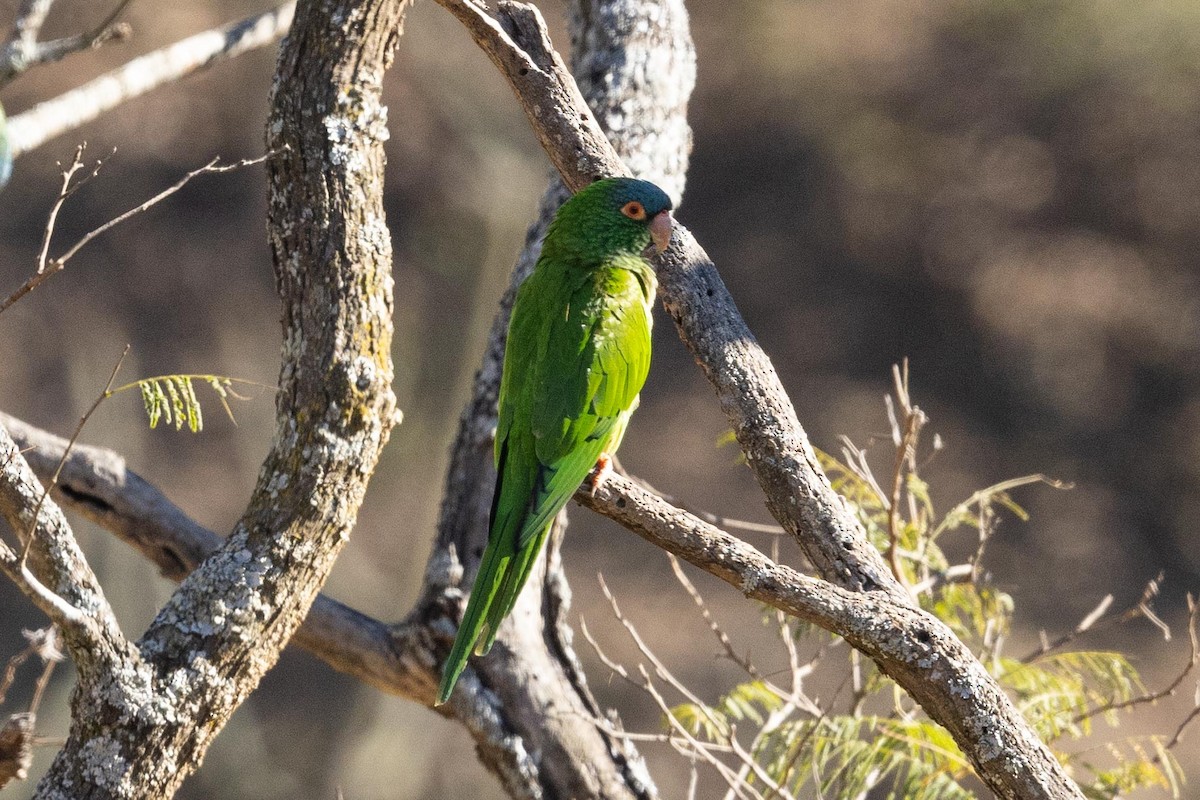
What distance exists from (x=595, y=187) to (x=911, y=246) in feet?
27.6

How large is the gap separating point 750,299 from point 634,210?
26.4ft

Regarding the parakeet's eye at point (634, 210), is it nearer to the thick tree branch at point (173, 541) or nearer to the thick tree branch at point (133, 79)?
the thick tree branch at point (133, 79)

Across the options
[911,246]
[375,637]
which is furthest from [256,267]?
[375,637]

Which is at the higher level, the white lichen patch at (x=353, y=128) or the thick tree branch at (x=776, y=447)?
the white lichen patch at (x=353, y=128)

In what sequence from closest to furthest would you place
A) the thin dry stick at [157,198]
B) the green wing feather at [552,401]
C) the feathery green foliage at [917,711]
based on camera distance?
the thin dry stick at [157,198] < the green wing feather at [552,401] < the feathery green foliage at [917,711]

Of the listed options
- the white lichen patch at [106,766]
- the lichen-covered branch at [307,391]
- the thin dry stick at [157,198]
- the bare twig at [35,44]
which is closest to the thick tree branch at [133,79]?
the bare twig at [35,44]

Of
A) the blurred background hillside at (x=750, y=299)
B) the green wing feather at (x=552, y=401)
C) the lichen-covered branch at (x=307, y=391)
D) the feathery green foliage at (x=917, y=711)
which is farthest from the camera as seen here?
the blurred background hillside at (x=750, y=299)

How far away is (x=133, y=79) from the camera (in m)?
3.71

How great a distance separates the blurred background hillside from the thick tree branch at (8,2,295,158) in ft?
15.5

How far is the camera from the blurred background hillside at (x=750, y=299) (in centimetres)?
948

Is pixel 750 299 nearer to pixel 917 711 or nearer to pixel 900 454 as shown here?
pixel 917 711

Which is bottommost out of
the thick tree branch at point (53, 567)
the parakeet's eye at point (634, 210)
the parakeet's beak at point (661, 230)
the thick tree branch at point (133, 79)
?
the thick tree branch at point (53, 567)

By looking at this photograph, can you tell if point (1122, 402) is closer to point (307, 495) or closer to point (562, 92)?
point (562, 92)

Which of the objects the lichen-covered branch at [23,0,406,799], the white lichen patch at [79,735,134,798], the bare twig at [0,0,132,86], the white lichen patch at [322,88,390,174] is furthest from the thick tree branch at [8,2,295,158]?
the white lichen patch at [79,735,134,798]
